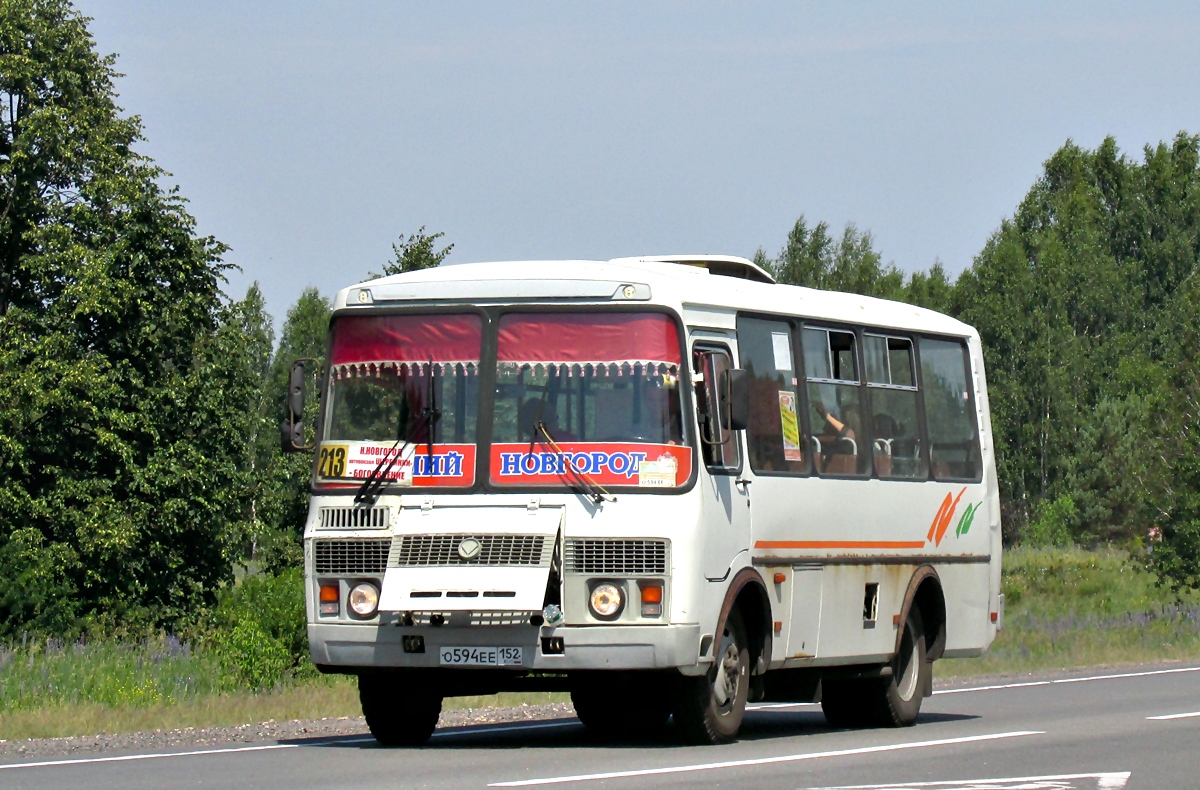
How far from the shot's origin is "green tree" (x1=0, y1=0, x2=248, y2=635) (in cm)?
4294

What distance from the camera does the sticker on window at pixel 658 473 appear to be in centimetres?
1307

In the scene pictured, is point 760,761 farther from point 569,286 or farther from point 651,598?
point 569,286

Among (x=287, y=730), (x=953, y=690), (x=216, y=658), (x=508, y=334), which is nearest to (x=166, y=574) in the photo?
(x=216, y=658)

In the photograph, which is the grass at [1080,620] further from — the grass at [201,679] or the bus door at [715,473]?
the bus door at [715,473]

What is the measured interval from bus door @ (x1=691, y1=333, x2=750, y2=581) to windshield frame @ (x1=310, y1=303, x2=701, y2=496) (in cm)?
12

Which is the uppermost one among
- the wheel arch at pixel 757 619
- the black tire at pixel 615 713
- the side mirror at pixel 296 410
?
the side mirror at pixel 296 410

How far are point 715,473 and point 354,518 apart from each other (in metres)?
2.33

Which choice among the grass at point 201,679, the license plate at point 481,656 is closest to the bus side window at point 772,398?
the license plate at point 481,656

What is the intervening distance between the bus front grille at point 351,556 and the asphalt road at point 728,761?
116 cm

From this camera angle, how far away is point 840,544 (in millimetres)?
15438

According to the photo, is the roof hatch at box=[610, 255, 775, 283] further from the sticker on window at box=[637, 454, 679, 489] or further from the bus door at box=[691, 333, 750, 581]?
the sticker on window at box=[637, 454, 679, 489]

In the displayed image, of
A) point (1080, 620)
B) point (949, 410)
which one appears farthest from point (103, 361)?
point (949, 410)

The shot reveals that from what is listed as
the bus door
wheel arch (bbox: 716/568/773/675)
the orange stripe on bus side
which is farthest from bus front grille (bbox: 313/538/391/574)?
the orange stripe on bus side

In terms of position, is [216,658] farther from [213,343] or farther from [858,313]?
[213,343]
